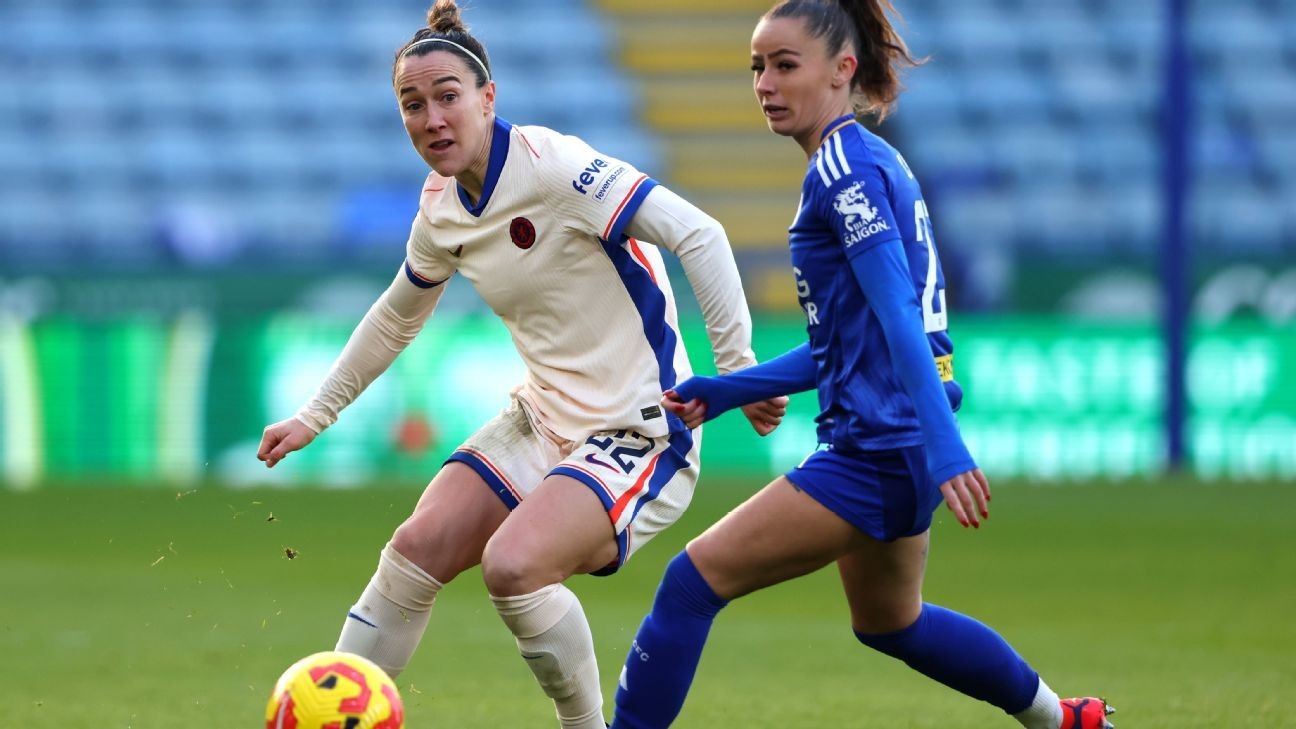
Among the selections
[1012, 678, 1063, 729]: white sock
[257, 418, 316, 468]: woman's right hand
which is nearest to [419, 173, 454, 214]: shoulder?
[257, 418, 316, 468]: woman's right hand

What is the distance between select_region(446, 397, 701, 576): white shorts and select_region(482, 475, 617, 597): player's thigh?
37mm

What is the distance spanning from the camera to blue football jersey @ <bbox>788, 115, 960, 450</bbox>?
4.06m

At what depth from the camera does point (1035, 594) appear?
29.7ft

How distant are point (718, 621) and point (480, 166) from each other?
163 inches

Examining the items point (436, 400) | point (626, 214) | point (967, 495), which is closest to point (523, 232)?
point (626, 214)

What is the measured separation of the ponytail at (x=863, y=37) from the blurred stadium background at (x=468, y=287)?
3.18 meters

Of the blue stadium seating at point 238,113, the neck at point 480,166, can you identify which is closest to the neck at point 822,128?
the neck at point 480,166

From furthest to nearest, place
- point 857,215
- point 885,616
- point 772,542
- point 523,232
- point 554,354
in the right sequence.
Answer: point 554,354 → point 523,232 → point 885,616 → point 772,542 → point 857,215

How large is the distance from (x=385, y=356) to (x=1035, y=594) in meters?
4.79

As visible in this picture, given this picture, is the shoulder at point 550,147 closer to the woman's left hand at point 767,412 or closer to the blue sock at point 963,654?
the woman's left hand at point 767,412

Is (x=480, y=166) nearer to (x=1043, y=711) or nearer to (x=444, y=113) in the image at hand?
(x=444, y=113)

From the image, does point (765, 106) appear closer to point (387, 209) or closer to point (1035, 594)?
point (1035, 594)

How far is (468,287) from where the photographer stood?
1482 cm

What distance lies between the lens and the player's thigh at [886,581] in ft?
14.4
